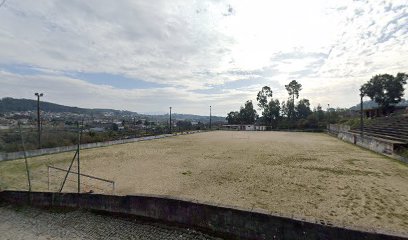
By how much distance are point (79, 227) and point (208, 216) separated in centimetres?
287

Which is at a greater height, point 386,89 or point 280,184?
point 386,89

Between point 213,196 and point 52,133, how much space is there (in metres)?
15.9

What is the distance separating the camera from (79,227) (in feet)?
17.4

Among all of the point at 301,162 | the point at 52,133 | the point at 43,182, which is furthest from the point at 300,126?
the point at 43,182

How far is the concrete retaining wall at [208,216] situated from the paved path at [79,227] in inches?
8.5

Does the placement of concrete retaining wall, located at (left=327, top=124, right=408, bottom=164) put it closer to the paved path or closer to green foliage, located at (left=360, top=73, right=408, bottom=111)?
the paved path

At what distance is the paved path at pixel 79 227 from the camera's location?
486 cm

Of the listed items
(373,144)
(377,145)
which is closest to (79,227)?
(377,145)

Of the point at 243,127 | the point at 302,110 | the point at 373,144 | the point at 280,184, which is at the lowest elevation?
the point at 280,184

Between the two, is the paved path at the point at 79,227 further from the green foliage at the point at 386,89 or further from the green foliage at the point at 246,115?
the green foliage at the point at 246,115

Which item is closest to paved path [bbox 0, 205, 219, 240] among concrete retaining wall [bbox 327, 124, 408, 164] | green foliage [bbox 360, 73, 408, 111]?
concrete retaining wall [bbox 327, 124, 408, 164]

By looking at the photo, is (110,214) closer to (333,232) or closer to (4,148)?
(333,232)

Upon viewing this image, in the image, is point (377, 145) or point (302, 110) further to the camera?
point (302, 110)

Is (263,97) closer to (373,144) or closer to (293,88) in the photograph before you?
(293,88)
